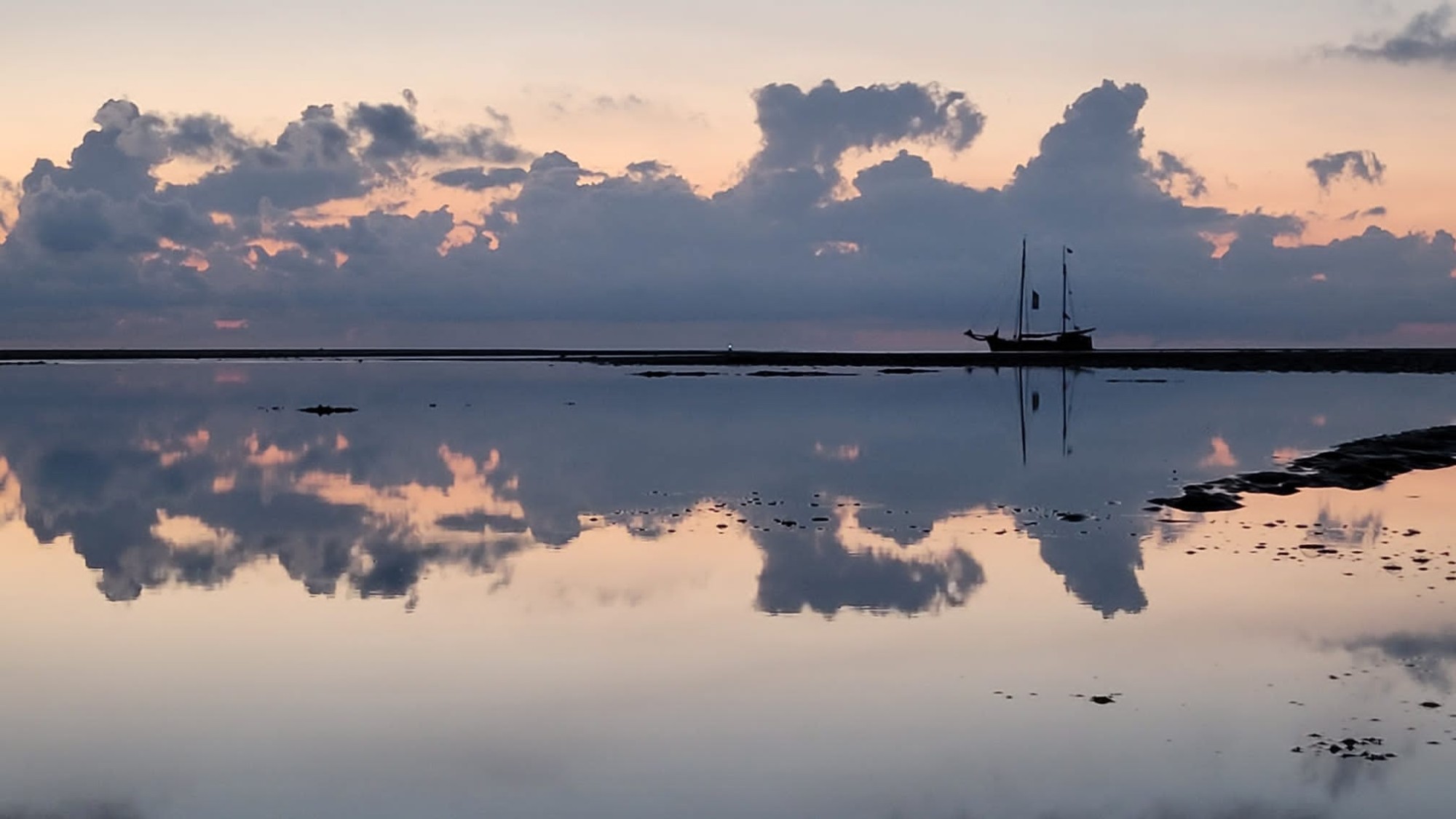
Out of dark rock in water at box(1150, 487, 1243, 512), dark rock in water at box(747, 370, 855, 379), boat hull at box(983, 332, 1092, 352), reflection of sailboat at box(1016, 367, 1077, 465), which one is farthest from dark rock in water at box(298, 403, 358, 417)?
boat hull at box(983, 332, 1092, 352)

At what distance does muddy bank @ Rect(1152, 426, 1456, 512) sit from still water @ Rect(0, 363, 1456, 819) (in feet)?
3.56

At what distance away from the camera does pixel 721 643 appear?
17594 mm

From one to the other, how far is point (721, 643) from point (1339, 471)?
25752mm

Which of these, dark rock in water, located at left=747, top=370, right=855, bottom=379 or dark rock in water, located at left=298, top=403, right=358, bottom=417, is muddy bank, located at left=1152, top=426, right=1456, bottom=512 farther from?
dark rock in water, located at left=747, top=370, right=855, bottom=379

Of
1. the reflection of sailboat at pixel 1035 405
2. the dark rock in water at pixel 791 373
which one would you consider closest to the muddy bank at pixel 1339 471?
the reflection of sailboat at pixel 1035 405

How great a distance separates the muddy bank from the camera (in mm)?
31375

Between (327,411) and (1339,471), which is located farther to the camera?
(327,411)

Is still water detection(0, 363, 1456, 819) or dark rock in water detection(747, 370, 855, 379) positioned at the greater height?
dark rock in water detection(747, 370, 855, 379)

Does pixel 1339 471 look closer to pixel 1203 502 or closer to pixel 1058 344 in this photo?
pixel 1203 502

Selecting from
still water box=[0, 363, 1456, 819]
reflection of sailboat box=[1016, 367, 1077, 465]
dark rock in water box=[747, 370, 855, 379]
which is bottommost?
still water box=[0, 363, 1456, 819]

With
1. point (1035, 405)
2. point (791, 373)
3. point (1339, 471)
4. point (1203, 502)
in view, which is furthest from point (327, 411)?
point (791, 373)

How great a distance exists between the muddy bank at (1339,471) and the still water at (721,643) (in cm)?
109

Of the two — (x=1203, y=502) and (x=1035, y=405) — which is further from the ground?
(x=1035, y=405)

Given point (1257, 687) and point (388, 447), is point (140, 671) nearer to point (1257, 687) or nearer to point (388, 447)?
point (1257, 687)
